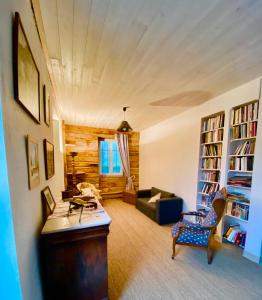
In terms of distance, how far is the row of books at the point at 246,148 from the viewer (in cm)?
215

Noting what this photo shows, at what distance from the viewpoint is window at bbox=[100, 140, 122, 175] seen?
17.4 feet

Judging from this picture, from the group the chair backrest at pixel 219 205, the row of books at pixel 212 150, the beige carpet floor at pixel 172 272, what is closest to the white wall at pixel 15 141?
the beige carpet floor at pixel 172 272

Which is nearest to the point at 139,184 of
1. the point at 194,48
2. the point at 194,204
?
the point at 194,204

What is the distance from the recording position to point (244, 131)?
88.8 inches

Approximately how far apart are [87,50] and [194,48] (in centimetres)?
111

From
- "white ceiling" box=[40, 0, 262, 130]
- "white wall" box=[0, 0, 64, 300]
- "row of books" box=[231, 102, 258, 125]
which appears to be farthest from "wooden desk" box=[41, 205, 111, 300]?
"row of books" box=[231, 102, 258, 125]

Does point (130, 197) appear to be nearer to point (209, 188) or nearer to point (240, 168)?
point (209, 188)

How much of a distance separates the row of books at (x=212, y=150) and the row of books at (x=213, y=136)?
114 mm

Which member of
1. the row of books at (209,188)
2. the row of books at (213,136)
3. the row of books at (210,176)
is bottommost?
the row of books at (209,188)

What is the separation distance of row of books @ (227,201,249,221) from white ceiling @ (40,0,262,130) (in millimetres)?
1884

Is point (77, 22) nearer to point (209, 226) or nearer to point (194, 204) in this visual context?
point (209, 226)

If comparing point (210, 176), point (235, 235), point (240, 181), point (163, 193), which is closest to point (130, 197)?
point (163, 193)

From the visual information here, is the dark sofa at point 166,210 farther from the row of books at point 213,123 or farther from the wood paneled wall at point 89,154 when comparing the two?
the wood paneled wall at point 89,154

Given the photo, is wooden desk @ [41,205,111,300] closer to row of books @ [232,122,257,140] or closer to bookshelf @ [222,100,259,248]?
bookshelf @ [222,100,259,248]
